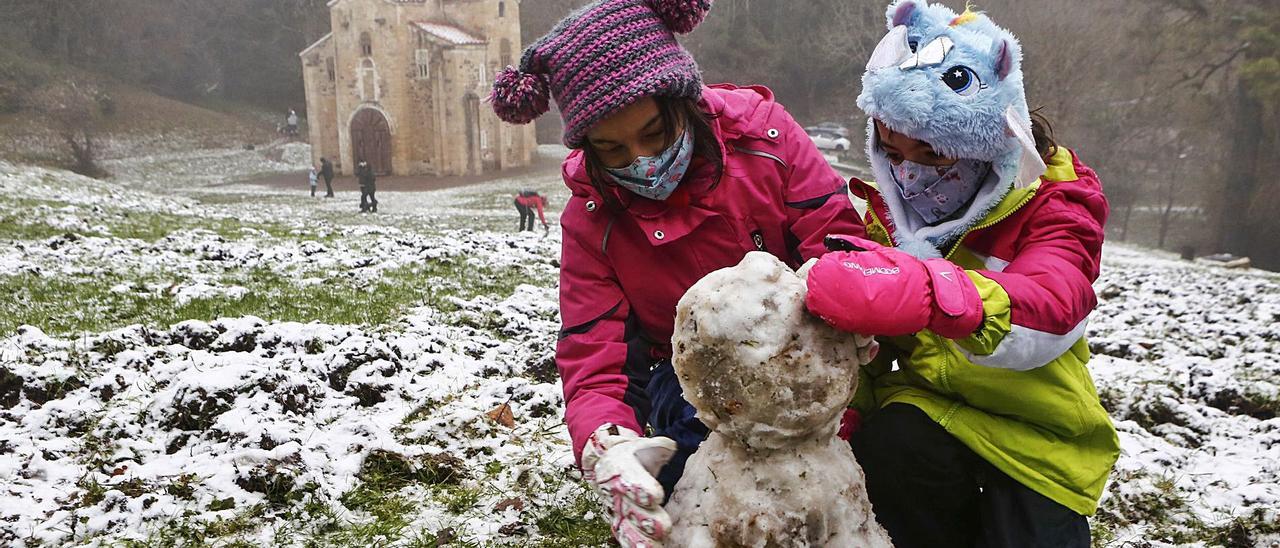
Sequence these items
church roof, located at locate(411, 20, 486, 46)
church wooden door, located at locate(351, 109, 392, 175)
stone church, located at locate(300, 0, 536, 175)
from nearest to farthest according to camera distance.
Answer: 1. stone church, located at locate(300, 0, 536, 175)
2. church roof, located at locate(411, 20, 486, 46)
3. church wooden door, located at locate(351, 109, 392, 175)

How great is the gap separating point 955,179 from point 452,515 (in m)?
1.98

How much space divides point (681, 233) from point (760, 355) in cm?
79

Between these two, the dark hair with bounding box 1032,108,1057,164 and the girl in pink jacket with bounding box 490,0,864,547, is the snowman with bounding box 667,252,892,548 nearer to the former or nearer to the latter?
the girl in pink jacket with bounding box 490,0,864,547

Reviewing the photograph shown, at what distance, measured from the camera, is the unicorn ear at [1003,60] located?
1.85m

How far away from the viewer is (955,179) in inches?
78.0

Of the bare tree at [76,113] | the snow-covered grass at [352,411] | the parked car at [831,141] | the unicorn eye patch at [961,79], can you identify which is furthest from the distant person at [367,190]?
Answer: the unicorn eye patch at [961,79]

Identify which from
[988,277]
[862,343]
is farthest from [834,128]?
[862,343]

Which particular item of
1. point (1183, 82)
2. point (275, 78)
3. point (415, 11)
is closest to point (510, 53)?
point (415, 11)

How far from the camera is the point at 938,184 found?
2.00 meters

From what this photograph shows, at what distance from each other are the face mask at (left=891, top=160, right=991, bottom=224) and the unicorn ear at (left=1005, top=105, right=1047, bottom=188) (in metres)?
0.11

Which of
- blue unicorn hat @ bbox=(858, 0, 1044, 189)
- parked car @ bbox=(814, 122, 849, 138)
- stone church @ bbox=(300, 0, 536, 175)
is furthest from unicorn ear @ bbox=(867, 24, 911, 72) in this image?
parked car @ bbox=(814, 122, 849, 138)

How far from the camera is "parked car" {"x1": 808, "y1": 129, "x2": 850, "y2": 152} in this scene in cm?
2522

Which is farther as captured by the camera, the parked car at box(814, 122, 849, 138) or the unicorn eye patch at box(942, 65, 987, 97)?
the parked car at box(814, 122, 849, 138)

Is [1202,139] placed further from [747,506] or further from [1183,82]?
[747,506]
